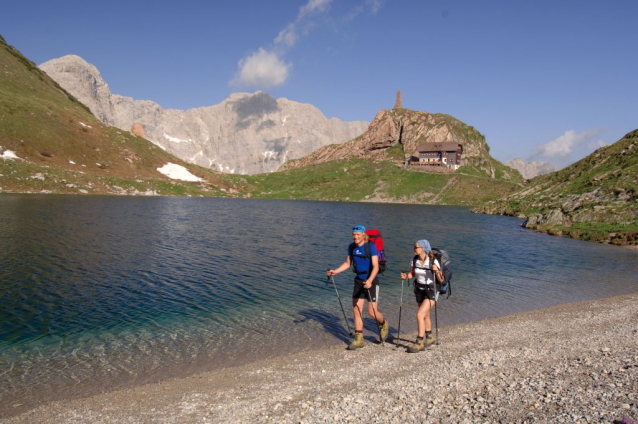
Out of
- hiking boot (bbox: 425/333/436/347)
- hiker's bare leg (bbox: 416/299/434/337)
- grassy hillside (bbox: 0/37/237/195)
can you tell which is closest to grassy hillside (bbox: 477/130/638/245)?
hiking boot (bbox: 425/333/436/347)

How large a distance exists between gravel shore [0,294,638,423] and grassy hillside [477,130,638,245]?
4518 centimetres

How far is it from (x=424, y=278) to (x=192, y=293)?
13.7m

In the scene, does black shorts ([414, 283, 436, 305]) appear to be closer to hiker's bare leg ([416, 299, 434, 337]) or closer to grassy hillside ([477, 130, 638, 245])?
hiker's bare leg ([416, 299, 434, 337])

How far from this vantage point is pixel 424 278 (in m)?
13.8

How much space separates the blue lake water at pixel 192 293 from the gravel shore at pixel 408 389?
1.50 meters

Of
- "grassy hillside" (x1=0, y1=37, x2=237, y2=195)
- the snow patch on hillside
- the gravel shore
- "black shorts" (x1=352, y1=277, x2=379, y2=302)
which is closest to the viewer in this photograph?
the gravel shore

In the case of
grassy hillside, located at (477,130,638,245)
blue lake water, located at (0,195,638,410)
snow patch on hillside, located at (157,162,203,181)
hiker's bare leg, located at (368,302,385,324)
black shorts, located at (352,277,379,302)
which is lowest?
blue lake water, located at (0,195,638,410)

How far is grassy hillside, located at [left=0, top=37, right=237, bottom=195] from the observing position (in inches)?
4094

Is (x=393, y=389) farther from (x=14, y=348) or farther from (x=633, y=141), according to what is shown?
(x=633, y=141)

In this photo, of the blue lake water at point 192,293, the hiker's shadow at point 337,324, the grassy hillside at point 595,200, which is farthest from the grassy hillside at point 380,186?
the hiker's shadow at point 337,324

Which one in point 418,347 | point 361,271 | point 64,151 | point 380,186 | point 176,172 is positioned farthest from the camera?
point 380,186

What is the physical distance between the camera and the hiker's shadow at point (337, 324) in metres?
16.2

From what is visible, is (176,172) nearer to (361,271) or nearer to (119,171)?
(119,171)

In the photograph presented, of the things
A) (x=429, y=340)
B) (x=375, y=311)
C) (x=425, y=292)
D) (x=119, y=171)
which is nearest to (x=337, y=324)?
(x=375, y=311)
